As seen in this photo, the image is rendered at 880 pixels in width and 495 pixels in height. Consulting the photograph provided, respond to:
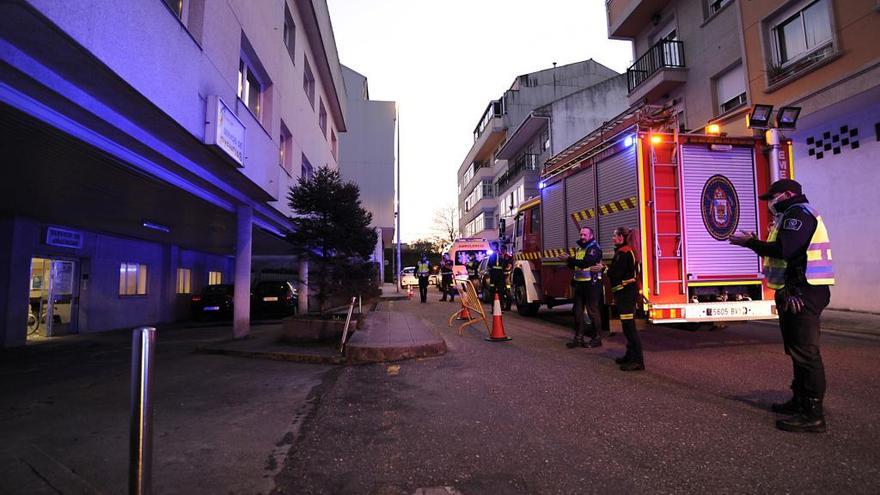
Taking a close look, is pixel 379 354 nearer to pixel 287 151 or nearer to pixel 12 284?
pixel 12 284

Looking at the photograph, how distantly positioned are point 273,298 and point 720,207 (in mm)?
13878

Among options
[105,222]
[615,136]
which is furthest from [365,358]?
[105,222]

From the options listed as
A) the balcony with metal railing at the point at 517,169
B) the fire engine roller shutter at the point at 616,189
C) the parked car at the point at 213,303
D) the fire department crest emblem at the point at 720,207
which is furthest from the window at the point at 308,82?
A: the balcony with metal railing at the point at 517,169

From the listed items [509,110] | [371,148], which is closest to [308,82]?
[371,148]

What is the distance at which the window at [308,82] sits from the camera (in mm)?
17252

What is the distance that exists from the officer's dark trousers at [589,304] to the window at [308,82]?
13.1m

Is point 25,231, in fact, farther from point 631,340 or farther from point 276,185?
point 631,340

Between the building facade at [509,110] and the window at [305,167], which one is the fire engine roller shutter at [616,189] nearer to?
the window at [305,167]

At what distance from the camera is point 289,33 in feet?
49.3

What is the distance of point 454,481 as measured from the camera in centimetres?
310

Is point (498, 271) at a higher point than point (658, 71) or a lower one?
lower

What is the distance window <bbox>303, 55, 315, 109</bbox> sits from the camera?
56.6ft

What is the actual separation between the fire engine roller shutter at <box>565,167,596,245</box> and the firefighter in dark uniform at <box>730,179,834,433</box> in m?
4.56

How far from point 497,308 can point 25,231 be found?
34.3 ft
